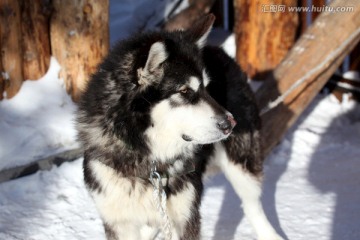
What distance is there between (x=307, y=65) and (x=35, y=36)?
2.77 metres

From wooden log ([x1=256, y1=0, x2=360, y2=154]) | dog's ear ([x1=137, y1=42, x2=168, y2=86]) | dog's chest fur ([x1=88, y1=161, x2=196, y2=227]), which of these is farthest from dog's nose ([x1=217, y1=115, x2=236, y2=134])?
wooden log ([x1=256, y1=0, x2=360, y2=154])

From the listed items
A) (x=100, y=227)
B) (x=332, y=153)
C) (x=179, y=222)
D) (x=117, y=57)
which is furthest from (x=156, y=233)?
(x=332, y=153)

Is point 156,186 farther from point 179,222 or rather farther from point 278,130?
point 278,130

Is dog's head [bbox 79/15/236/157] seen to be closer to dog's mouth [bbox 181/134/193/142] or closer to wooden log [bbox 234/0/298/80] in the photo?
dog's mouth [bbox 181/134/193/142]

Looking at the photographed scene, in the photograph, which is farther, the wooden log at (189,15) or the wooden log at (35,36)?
the wooden log at (189,15)

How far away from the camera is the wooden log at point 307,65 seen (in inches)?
196

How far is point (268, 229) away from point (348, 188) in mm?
1214

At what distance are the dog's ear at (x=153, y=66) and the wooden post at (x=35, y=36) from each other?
107 inches

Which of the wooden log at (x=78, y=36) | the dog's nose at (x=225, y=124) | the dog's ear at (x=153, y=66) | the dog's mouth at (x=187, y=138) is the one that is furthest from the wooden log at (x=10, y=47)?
the dog's nose at (x=225, y=124)

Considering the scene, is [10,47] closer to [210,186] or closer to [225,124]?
[210,186]

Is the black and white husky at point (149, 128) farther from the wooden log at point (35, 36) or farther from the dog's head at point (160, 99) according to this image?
the wooden log at point (35, 36)

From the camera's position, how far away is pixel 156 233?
3939mm

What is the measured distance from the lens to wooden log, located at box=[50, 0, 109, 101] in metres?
5.10

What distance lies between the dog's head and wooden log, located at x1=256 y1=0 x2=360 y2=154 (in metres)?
2.28
